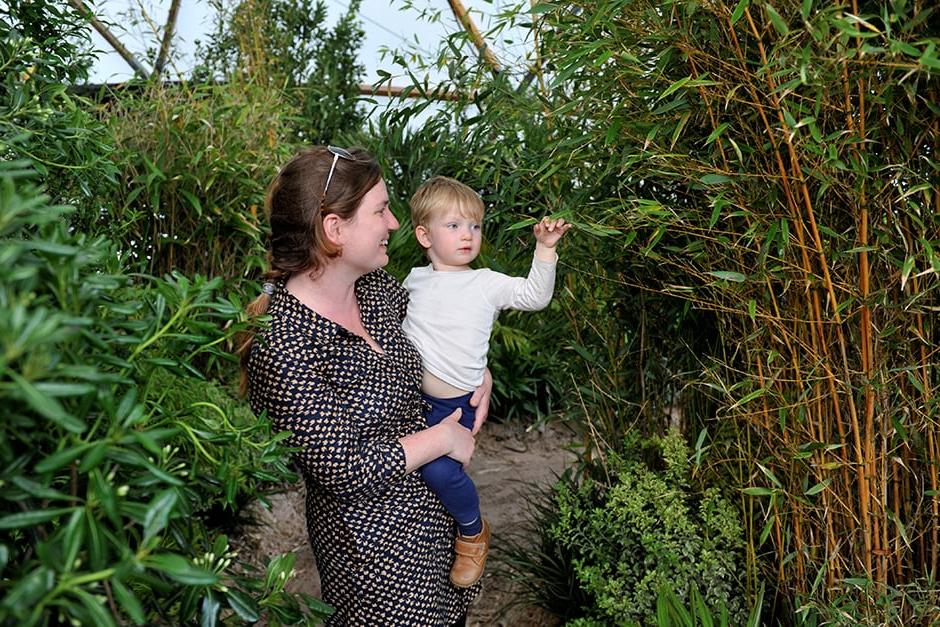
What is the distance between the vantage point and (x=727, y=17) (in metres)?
Answer: 1.74

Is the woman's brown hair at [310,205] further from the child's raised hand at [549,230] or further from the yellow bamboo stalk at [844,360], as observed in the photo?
the yellow bamboo stalk at [844,360]

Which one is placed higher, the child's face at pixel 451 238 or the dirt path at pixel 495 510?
the child's face at pixel 451 238

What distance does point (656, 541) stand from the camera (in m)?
2.40

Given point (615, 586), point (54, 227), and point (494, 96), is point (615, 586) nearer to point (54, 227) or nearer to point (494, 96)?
point (494, 96)

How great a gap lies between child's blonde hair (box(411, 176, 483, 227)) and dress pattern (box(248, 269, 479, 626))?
25 centimetres

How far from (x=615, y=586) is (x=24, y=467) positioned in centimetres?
171

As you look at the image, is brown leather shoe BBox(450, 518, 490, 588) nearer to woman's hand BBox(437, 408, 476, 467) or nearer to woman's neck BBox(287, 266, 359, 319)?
woman's hand BBox(437, 408, 476, 467)

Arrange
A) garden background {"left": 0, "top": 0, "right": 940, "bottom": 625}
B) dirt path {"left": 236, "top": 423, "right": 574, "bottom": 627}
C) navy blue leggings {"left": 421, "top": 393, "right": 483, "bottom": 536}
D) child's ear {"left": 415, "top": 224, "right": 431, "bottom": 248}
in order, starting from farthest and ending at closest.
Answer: dirt path {"left": 236, "top": 423, "right": 574, "bottom": 627} → child's ear {"left": 415, "top": 224, "right": 431, "bottom": 248} → navy blue leggings {"left": 421, "top": 393, "right": 483, "bottom": 536} → garden background {"left": 0, "top": 0, "right": 940, "bottom": 625}

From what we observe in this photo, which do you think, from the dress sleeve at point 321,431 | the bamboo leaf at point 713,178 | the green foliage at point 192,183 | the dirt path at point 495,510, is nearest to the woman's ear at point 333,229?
the dress sleeve at point 321,431

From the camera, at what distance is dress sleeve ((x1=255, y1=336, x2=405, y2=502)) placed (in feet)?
6.22

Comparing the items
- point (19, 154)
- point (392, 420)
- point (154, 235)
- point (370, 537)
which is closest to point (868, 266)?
point (392, 420)

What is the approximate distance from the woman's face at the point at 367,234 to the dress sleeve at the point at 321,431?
283mm

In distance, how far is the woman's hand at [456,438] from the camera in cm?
212

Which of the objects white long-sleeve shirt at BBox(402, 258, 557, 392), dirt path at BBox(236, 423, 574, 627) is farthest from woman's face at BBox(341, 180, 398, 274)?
dirt path at BBox(236, 423, 574, 627)
